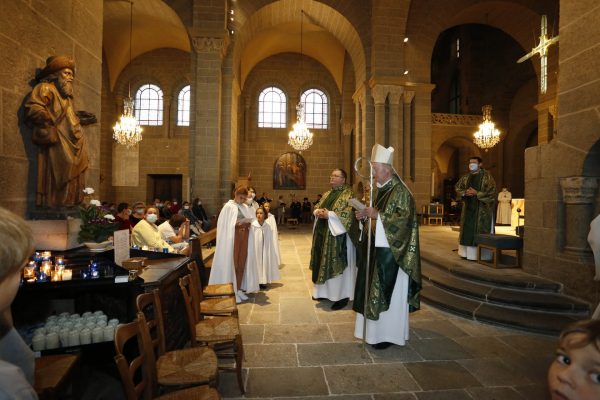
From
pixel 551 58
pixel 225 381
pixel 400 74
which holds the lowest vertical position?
pixel 225 381

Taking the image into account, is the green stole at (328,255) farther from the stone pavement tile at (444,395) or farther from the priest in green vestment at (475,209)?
the priest in green vestment at (475,209)

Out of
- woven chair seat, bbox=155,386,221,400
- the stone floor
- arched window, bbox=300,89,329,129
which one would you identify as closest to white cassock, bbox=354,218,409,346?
the stone floor

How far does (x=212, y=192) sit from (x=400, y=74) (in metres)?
7.02

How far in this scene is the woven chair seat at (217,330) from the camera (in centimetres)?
272

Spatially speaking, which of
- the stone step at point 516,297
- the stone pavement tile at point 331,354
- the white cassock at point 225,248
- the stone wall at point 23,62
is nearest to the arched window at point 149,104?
the stone wall at point 23,62

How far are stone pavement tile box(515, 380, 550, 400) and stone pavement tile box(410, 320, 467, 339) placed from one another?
104cm

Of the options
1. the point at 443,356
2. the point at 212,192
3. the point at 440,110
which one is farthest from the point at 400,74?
the point at 440,110

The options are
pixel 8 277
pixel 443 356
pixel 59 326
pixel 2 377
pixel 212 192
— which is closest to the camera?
pixel 2 377

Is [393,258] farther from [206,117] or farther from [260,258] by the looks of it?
[206,117]

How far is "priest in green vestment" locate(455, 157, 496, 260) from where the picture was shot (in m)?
6.33

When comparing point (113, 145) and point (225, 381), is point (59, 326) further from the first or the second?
point (113, 145)

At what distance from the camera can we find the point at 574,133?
4.43 meters

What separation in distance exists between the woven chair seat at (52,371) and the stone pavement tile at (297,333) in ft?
6.72

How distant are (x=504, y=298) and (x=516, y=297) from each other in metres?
0.15
